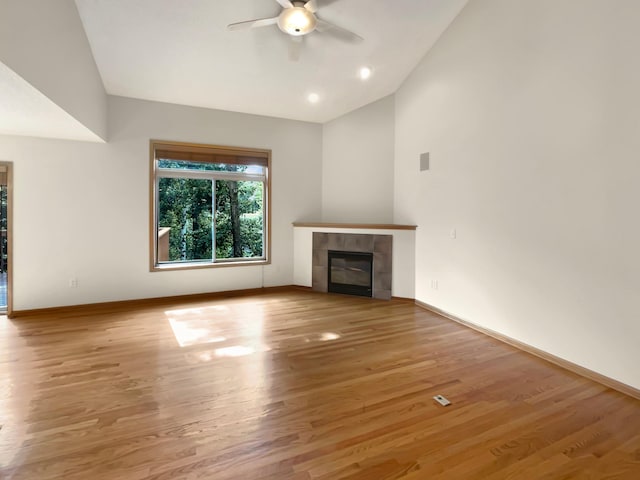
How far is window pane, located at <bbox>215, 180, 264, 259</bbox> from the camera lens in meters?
5.32

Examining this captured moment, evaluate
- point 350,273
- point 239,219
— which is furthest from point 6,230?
point 350,273

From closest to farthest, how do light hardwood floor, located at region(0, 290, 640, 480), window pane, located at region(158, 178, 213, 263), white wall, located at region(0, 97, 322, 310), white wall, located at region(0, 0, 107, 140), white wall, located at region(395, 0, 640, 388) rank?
1. light hardwood floor, located at region(0, 290, 640, 480)
2. white wall, located at region(0, 0, 107, 140)
3. white wall, located at region(395, 0, 640, 388)
4. white wall, located at region(0, 97, 322, 310)
5. window pane, located at region(158, 178, 213, 263)

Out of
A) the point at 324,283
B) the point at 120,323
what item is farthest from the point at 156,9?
the point at 324,283

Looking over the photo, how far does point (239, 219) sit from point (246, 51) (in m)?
2.47

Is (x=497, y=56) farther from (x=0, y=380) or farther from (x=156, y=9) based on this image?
(x=0, y=380)

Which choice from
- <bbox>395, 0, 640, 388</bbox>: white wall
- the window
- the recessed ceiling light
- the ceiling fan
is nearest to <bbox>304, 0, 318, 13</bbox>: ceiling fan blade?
the ceiling fan

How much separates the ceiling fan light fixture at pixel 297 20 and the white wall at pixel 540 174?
1895mm

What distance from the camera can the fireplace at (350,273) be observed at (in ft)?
17.0

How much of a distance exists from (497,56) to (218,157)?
3773 mm

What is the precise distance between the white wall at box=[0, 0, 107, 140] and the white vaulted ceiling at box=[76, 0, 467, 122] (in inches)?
10.5

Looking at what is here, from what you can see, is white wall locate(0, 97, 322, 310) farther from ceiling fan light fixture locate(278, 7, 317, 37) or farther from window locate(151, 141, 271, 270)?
ceiling fan light fixture locate(278, 7, 317, 37)

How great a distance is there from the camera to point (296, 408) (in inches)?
86.8

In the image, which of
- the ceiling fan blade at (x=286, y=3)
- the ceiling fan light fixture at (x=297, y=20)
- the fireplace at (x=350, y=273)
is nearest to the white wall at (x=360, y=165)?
the fireplace at (x=350, y=273)

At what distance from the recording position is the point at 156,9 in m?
3.14
